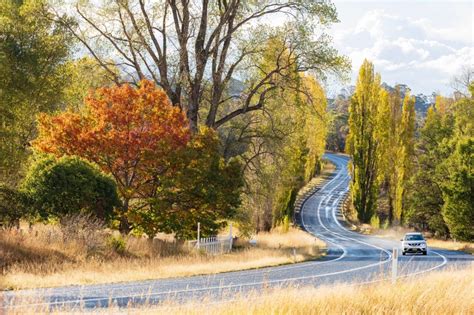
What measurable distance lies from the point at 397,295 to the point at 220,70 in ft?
81.0

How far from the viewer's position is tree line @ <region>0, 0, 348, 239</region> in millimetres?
25406

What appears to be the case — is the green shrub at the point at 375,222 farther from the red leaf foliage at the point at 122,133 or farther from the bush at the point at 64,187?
the bush at the point at 64,187

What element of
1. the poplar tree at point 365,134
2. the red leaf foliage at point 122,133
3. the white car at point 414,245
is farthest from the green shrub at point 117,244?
the poplar tree at point 365,134

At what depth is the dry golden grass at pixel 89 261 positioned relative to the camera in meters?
16.2

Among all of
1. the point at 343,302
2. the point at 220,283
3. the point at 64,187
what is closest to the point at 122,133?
the point at 64,187

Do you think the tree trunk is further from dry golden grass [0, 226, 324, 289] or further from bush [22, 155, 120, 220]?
bush [22, 155, 120, 220]

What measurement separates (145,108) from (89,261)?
866 centimetres

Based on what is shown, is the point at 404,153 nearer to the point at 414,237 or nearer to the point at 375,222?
the point at 375,222

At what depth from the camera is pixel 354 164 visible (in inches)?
2603

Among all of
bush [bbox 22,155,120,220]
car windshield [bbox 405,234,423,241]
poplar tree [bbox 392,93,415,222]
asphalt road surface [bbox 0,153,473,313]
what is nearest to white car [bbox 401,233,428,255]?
car windshield [bbox 405,234,423,241]

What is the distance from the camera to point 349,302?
1012 cm

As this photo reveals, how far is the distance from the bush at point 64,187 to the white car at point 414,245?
744 inches

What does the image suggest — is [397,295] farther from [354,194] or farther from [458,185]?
[354,194]

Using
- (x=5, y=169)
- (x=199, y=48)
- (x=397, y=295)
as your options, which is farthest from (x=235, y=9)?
(x=397, y=295)
